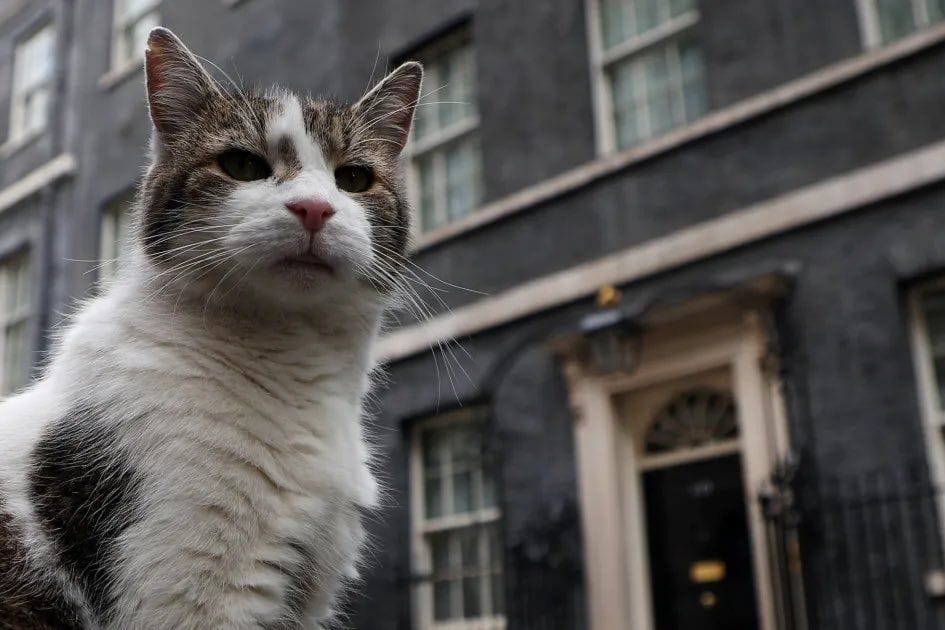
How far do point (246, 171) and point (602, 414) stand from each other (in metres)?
5.18

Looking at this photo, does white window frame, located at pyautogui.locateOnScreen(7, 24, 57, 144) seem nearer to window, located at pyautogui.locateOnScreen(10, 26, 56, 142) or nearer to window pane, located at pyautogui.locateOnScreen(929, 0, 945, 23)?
window, located at pyautogui.locateOnScreen(10, 26, 56, 142)

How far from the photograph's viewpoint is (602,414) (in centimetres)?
718

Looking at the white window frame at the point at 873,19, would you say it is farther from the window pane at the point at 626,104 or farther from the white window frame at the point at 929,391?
the window pane at the point at 626,104

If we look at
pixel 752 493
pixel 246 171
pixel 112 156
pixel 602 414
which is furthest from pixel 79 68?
pixel 246 171

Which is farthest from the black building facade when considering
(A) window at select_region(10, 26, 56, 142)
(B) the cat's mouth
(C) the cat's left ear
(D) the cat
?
(A) window at select_region(10, 26, 56, 142)

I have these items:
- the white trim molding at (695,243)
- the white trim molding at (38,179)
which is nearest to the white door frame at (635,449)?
the white trim molding at (695,243)

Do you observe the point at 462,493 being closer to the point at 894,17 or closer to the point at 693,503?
the point at 693,503

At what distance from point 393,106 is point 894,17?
16.0 ft

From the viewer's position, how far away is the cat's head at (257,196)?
2129mm

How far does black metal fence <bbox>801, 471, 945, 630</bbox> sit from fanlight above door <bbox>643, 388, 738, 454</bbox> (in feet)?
3.16

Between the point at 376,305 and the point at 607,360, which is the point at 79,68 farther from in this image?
the point at 376,305

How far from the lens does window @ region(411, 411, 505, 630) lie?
7.55 meters

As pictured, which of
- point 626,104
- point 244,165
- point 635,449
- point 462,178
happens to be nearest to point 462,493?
point 635,449

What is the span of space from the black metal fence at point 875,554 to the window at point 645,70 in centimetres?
282
